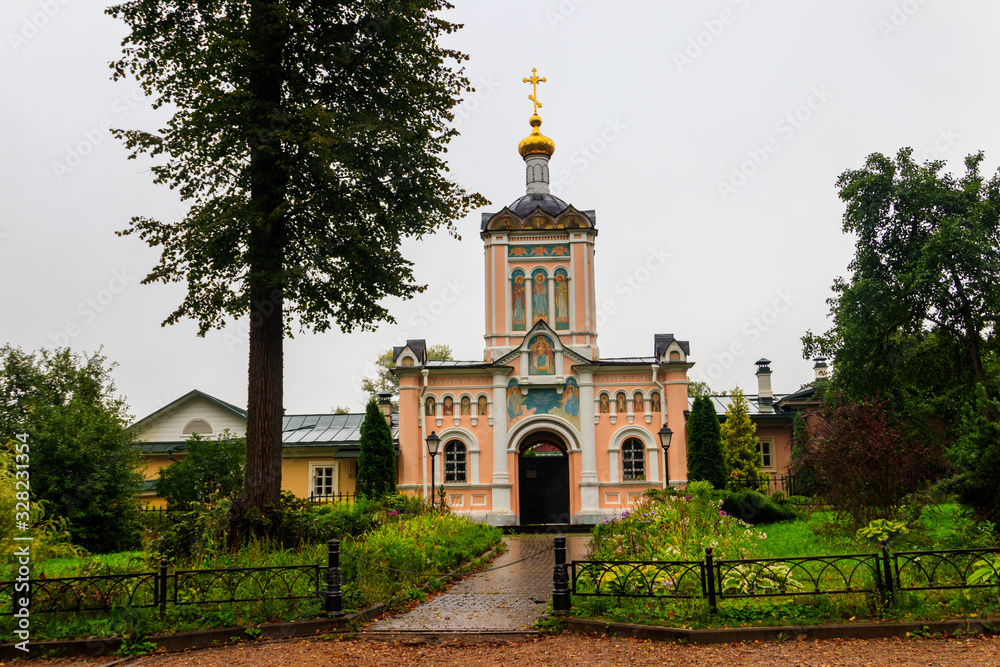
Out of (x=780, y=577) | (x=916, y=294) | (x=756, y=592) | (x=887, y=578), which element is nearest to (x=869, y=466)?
(x=887, y=578)

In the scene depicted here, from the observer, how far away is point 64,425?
56.6ft

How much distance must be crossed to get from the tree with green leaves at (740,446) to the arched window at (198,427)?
742 inches

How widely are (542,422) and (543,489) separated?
103 inches

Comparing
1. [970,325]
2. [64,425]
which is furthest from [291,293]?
[970,325]

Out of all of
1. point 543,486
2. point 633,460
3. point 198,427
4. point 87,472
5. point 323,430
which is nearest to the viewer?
point 87,472

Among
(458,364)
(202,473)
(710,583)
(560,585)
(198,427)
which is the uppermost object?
(458,364)

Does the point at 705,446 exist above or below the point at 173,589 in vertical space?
above

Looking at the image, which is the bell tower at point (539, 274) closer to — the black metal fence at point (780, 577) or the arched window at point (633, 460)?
the arched window at point (633, 460)

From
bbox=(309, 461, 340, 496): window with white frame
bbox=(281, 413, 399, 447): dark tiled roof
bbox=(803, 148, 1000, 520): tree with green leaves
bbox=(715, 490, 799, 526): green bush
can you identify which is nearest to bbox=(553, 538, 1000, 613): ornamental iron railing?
bbox=(715, 490, 799, 526): green bush

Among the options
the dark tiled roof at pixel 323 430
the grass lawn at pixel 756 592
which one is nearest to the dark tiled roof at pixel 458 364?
the dark tiled roof at pixel 323 430

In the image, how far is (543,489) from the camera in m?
25.6

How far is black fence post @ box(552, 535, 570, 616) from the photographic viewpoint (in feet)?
27.5

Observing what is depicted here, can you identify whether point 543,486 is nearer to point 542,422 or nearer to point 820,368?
point 542,422

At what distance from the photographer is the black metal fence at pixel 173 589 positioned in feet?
26.8
